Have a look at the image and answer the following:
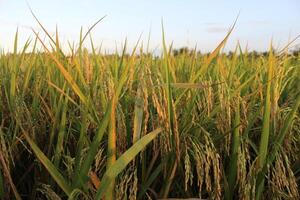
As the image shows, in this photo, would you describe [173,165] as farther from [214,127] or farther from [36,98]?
[36,98]

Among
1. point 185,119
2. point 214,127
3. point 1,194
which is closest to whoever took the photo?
point 1,194

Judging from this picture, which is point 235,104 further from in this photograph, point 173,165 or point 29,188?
point 29,188

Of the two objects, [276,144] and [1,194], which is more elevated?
[276,144]

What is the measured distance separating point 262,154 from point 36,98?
93 centimetres

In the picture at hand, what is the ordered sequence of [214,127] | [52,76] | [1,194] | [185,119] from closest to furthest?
[1,194], [185,119], [214,127], [52,76]

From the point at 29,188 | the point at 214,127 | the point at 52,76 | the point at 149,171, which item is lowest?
the point at 29,188

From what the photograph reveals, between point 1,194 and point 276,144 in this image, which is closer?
point 1,194

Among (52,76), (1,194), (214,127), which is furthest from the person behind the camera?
(52,76)

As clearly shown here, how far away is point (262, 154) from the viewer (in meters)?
1.56

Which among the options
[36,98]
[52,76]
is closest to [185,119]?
[36,98]

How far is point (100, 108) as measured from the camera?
4.94ft

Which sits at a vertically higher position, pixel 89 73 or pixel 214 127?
pixel 89 73

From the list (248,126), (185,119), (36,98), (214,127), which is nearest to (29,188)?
(36,98)

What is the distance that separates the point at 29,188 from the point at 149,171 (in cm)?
50
